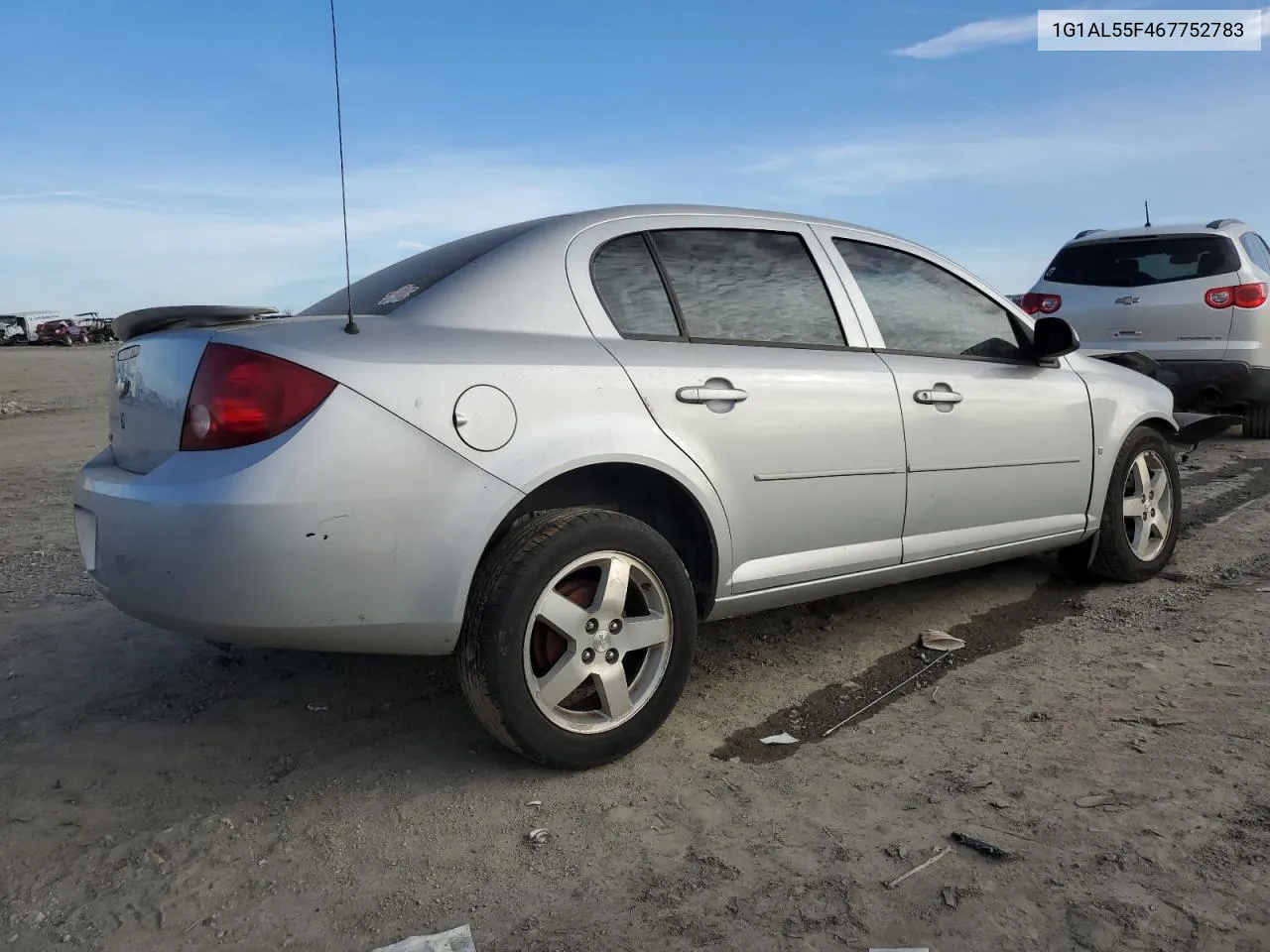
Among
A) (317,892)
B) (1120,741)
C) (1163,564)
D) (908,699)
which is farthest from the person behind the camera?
(1163,564)

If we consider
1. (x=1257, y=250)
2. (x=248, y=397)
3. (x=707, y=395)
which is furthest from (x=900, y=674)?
(x=1257, y=250)

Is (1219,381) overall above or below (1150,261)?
below

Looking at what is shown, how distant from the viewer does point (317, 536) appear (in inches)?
97.5

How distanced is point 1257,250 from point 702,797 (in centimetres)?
837

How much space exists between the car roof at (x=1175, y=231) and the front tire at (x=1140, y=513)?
4.25 m

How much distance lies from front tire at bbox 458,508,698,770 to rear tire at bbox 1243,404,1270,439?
8.24 metres

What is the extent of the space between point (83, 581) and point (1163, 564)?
17.1ft

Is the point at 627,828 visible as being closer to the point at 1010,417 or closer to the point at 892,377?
the point at 892,377

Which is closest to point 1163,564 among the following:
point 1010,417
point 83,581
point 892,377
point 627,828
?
point 1010,417

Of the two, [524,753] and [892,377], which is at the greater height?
[892,377]

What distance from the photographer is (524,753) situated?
276cm

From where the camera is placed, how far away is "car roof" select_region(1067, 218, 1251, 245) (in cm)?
823

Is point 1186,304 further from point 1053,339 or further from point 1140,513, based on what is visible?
point 1053,339

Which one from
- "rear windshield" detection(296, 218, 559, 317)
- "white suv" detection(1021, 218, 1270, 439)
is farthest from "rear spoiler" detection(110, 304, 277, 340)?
"white suv" detection(1021, 218, 1270, 439)
